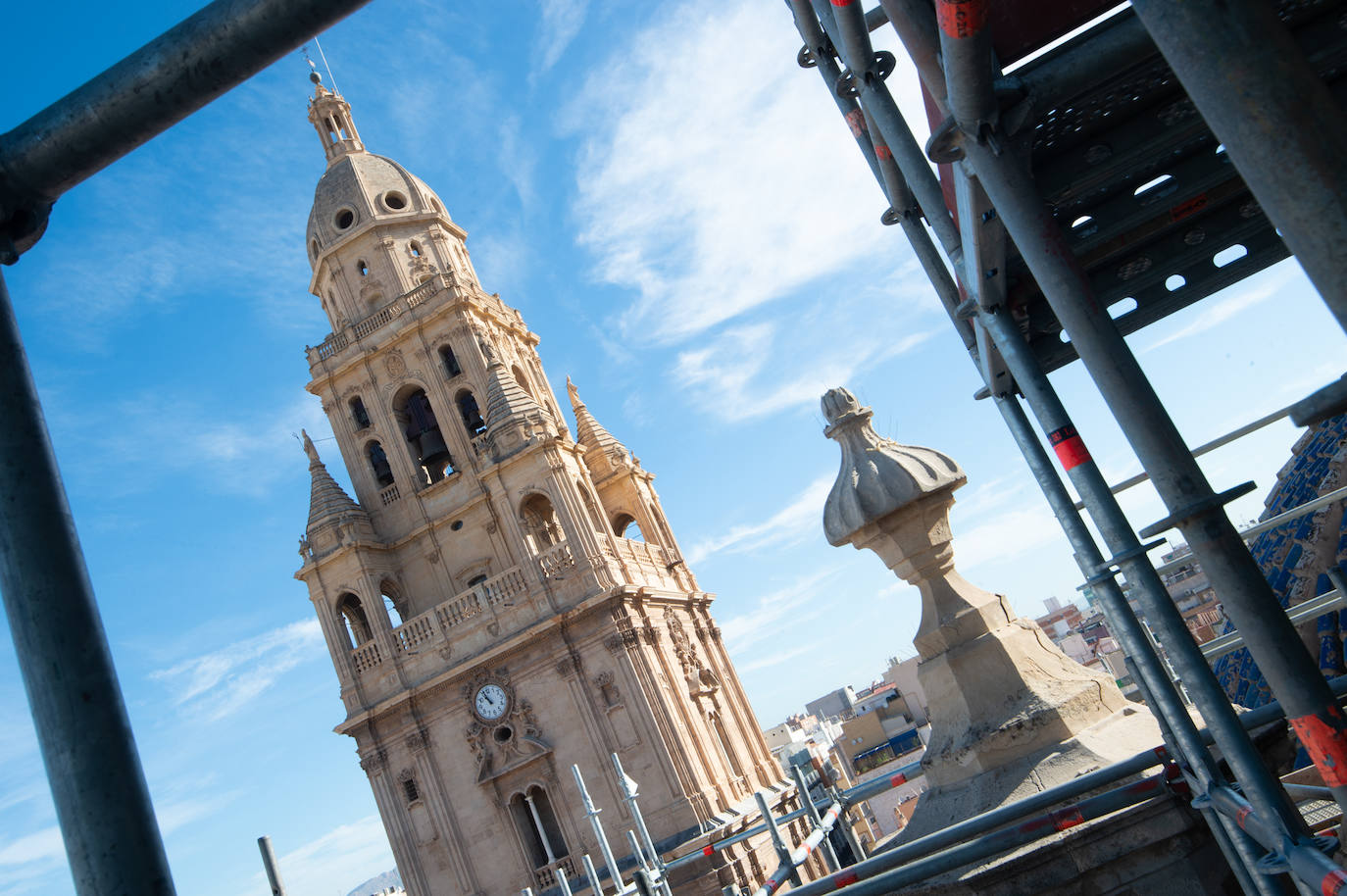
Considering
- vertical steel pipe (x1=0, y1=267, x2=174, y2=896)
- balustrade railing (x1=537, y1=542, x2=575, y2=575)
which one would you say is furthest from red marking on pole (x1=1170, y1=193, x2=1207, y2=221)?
balustrade railing (x1=537, y1=542, x2=575, y2=575)

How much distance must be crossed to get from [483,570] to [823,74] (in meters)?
27.3

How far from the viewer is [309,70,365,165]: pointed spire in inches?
1518

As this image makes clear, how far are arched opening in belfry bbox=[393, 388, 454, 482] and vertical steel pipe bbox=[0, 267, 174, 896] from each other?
31988 millimetres

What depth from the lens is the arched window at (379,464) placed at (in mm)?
33938

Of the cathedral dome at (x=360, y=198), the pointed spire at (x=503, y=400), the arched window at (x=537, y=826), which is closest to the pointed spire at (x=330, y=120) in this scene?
the cathedral dome at (x=360, y=198)

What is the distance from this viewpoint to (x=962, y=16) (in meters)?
2.46

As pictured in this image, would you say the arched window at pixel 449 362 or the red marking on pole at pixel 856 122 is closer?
the red marking on pole at pixel 856 122

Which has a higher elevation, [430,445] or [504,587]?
[430,445]

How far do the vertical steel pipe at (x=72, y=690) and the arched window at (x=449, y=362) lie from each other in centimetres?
3218

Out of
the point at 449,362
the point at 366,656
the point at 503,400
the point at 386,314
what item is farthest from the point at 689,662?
the point at 386,314

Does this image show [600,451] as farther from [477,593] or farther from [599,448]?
[477,593]

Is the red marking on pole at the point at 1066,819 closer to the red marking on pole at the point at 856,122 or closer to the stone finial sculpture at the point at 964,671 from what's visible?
the stone finial sculpture at the point at 964,671

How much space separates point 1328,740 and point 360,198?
37022 millimetres

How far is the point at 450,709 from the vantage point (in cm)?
2920
